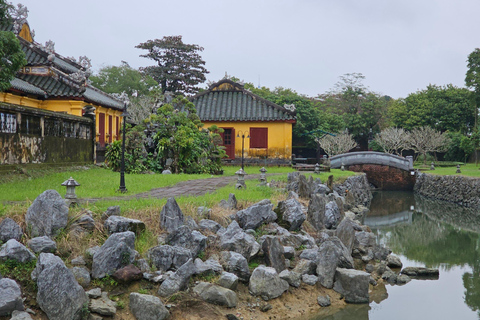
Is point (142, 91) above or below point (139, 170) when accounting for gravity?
above

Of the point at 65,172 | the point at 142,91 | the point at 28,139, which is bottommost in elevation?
the point at 65,172

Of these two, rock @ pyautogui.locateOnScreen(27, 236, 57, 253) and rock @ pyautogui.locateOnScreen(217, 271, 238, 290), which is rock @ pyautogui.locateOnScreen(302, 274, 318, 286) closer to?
rock @ pyautogui.locateOnScreen(217, 271, 238, 290)

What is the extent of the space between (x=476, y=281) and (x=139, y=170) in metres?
12.0

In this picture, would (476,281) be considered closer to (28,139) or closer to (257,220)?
(257,220)

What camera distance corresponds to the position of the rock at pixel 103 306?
6.43 m

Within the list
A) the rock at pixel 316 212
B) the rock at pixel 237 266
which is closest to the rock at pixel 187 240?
the rock at pixel 237 266

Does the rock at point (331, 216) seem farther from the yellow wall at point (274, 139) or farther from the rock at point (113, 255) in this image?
the yellow wall at point (274, 139)

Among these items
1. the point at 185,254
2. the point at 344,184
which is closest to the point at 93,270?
the point at 185,254

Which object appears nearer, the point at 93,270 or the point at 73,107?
the point at 93,270

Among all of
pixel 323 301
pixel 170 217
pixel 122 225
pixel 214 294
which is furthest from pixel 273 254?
pixel 122 225

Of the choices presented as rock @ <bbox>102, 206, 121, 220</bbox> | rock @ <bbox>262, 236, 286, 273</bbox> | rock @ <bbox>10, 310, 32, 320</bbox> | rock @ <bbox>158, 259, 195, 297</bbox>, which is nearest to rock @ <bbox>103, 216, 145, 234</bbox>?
rock @ <bbox>102, 206, 121, 220</bbox>

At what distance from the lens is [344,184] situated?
25.1 m

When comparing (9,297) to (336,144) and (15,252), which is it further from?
(336,144)

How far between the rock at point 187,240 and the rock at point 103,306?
63.8 inches
